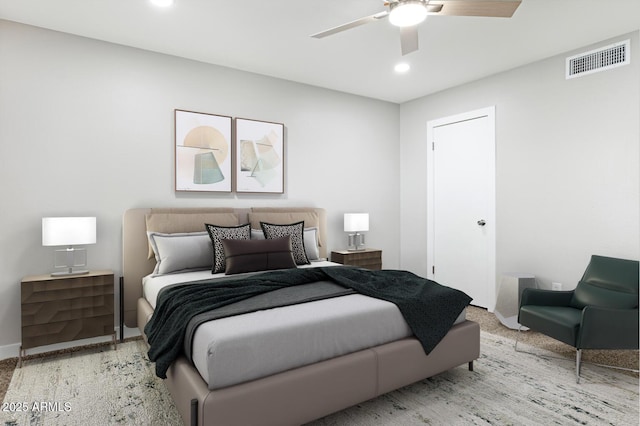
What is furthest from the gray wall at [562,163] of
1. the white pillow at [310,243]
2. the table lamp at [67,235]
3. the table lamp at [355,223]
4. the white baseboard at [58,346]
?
the table lamp at [67,235]

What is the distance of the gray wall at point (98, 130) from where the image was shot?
10.1ft

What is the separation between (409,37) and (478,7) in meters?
0.47

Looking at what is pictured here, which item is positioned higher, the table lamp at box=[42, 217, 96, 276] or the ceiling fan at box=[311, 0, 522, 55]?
the ceiling fan at box=[311, 0, 522, 55]

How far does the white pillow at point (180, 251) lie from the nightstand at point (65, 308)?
424mm

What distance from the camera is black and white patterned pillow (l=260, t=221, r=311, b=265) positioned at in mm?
3734

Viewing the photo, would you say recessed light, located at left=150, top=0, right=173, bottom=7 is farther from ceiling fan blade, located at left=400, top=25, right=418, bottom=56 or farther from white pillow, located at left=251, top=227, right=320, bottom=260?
white pillow, located at left=251, top=227, right=320, bottom=260

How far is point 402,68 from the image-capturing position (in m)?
4.12

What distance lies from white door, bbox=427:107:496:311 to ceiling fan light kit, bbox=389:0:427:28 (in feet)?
7.83

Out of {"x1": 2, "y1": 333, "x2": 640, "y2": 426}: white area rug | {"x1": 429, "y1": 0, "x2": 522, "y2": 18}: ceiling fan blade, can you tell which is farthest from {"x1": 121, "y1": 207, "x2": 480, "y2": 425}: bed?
{"x1": 429, "y1": 0, "x2": 522, "y2": 18}: ceiling fan blade

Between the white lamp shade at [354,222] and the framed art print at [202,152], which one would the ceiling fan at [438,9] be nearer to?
the framed art print at [202,152]

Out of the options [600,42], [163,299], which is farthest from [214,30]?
[600,42]

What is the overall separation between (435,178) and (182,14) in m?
3.54

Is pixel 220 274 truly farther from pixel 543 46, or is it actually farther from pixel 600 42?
pixel 600 42

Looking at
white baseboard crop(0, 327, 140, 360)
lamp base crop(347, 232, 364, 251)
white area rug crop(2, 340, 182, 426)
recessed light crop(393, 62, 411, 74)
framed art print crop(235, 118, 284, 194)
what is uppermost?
recessed light crop(393, 62, 411, 74)
